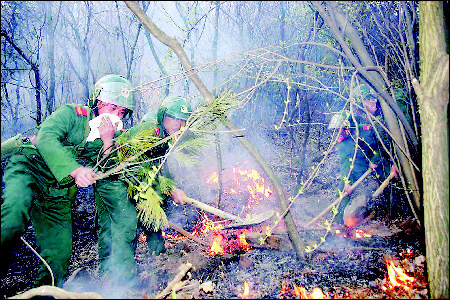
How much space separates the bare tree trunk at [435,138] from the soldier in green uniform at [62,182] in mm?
3013

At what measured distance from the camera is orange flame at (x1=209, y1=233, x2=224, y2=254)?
14.0 ft

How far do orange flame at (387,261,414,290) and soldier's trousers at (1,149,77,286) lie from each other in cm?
430

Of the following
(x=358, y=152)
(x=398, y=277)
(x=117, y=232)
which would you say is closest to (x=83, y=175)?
(x=117, y=232)

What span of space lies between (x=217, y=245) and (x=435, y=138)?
11.4 feet

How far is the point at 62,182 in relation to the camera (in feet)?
11.2

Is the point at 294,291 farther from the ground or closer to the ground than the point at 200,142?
closer to the ground

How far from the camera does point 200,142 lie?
3.06 m

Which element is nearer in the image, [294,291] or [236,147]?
[294,291]

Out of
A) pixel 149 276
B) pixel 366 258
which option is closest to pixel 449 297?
pixel 366 258

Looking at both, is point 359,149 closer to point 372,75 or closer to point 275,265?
point 372,75

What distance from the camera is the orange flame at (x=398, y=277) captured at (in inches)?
116

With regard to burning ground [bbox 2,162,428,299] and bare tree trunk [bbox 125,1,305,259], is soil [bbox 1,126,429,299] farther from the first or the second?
bare tree trunk [bbox 125,1,305,259]

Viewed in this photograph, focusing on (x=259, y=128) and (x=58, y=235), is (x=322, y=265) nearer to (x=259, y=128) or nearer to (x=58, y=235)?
(x=58, y=235)

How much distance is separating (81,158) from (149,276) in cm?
213
